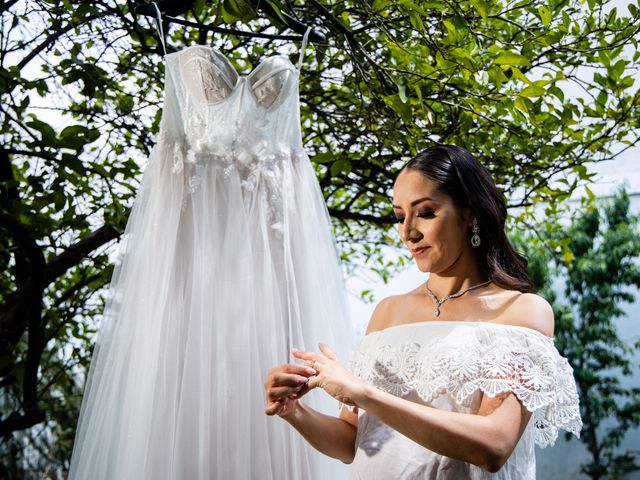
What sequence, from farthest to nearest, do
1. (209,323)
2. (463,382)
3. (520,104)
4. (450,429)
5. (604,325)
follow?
(604,325), (520,104), (209,323), (463,382), (450,429)

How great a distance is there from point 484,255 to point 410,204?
0.17 m

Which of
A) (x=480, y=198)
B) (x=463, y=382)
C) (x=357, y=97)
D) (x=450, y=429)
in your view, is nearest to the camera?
(x=450, y=429)

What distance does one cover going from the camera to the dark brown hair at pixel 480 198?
1197 mm

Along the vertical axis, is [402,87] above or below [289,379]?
above

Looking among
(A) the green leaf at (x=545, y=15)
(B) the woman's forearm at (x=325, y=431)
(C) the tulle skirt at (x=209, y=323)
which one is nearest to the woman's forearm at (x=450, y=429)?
(B) the woman's forearm at (x=325, y=431)

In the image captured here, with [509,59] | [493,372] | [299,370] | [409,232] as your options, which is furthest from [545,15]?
[299,370]

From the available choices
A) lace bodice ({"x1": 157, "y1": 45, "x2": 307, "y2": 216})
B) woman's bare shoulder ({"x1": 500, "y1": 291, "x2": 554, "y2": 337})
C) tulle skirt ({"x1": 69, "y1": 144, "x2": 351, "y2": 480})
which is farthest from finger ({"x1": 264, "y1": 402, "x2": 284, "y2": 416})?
lace bodice ({"x1": 157, "y1": 45, "x2": 307, "y2": 216})

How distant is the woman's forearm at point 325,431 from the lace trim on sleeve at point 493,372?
14 centimetres

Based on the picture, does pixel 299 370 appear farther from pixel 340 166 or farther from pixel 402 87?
pixel 340 166

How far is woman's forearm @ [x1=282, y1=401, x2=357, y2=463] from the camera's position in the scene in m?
1.22

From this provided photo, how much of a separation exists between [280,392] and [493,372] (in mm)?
348

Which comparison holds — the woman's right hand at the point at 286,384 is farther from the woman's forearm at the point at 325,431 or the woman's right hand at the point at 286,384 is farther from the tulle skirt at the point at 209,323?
the tulle skirt at the point at 209,323

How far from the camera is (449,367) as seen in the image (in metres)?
1.10

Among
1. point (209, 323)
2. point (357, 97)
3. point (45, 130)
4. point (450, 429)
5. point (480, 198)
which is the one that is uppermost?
point (357, 97)
